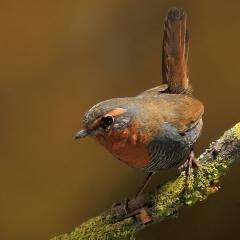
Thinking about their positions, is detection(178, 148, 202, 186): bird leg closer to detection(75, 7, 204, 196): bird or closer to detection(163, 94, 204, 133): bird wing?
detection(75, 7, 204, 196): bird

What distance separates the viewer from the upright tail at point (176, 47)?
1.94 metres

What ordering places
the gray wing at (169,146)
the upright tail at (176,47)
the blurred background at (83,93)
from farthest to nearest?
the blurred background at (83,93) < the upright tail at (176,47) < the gray wing at (169,146)

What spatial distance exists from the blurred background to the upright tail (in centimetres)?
32

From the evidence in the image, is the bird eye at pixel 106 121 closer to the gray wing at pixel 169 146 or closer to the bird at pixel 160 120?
the bird at pixel 160 120

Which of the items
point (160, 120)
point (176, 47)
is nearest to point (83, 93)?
point (176, 47)

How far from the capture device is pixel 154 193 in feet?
5.95

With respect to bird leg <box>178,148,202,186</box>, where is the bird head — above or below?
above

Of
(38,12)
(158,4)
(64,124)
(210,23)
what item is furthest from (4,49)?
(210,23)

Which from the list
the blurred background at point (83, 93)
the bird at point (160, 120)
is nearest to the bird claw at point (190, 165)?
the bird at point (160, 120)

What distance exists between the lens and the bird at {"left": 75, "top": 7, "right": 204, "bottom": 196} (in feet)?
5.20

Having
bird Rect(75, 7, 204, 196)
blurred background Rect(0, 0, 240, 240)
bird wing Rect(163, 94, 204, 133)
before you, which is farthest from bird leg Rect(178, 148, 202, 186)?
blurred background Rect(0, 0, 240, 240)

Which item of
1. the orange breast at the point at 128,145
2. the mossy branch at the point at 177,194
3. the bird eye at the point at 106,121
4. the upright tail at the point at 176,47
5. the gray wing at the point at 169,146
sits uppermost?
the upright tail at the point at 176,47

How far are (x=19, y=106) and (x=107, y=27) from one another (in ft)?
2.02

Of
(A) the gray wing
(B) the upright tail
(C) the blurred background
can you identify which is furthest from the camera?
(C) the blurred background
